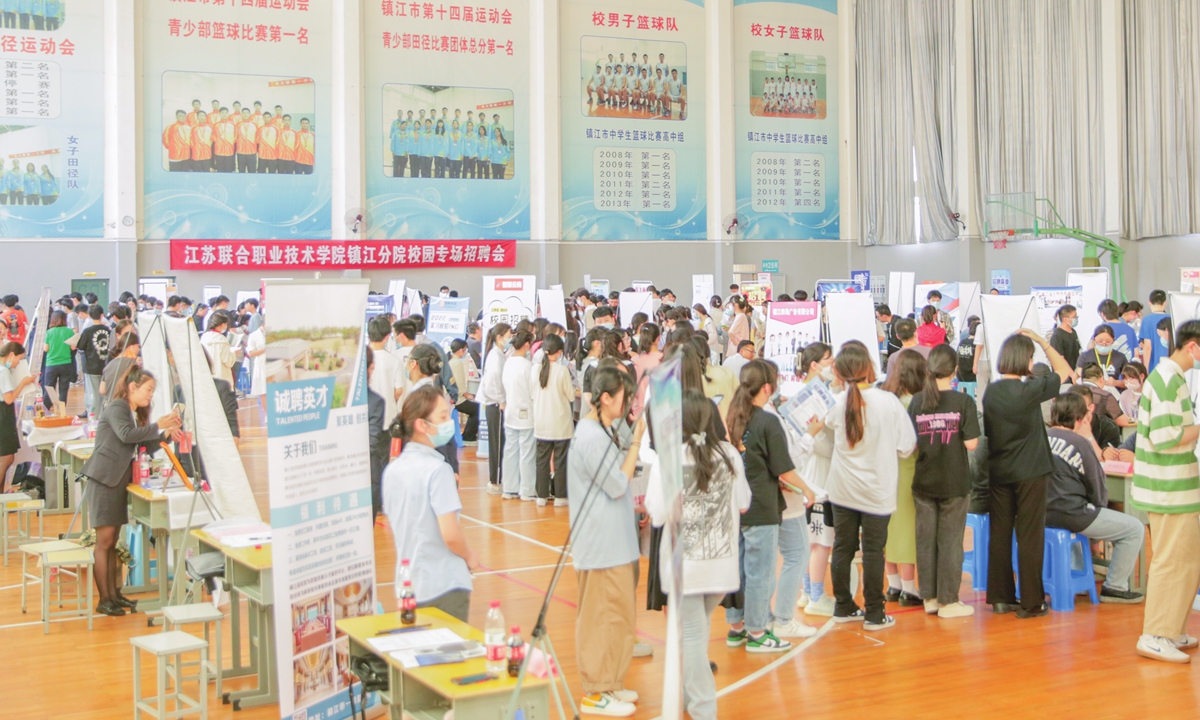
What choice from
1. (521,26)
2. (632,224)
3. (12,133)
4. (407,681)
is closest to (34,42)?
(12,133)

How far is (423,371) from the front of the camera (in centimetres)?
761

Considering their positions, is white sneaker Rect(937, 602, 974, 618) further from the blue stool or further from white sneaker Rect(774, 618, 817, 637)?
white sneaker Rect(774, 618, 817, 637)

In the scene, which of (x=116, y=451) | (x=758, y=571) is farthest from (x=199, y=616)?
(x=758, y=571)

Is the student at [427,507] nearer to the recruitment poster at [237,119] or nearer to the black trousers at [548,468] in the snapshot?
the black trousers at [548,468]

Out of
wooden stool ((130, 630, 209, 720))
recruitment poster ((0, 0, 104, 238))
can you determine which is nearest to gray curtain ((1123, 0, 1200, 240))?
wooden stool ((130, 630, 209, 720))

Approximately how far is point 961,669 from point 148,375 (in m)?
4.87

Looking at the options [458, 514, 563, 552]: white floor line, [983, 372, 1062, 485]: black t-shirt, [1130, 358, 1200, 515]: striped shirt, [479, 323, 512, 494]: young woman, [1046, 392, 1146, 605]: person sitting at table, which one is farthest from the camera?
[479, 323, 512, 494]: young woman

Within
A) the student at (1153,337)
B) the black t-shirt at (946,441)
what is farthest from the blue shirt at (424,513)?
the student at (1153,337)

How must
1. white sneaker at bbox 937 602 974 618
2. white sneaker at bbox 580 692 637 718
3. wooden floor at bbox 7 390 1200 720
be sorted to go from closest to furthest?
white sneaker at bbox 580 692 637 718
wooden floor at bbox 7 390 1200 720
white sneaker at bbox 937 602 974 618

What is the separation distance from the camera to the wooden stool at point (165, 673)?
4.52 m

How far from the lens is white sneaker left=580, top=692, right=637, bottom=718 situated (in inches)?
187

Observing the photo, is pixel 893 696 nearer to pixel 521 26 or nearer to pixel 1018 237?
pixel 1018 237

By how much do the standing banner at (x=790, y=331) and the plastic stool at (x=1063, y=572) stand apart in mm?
3126

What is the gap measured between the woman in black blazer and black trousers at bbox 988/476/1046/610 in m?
4.86
